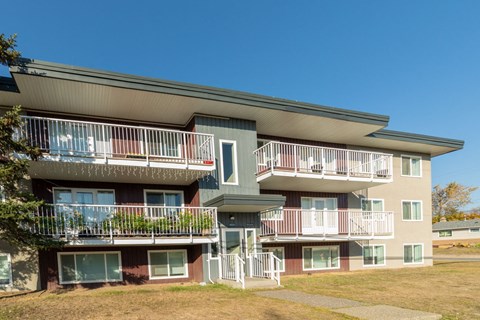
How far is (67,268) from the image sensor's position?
496 inches

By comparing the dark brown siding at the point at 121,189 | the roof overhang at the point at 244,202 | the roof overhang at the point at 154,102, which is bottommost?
the roof overhang at the point at 244,202

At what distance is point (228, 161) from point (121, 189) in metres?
4.82

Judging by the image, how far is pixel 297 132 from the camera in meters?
17.1

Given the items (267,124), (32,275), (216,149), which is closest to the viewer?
(32,275)

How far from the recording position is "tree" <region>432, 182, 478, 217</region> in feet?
201

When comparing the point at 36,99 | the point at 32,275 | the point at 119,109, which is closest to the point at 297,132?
the point at 119,109

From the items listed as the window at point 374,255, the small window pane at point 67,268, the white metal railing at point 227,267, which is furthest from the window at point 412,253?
the small window pane at point 67,268

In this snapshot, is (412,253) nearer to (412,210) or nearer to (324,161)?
(412,210)

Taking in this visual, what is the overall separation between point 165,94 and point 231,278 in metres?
7.66

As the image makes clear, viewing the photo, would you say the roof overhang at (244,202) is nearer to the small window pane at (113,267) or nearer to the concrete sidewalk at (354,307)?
the concrete sidewalk at (354,307)

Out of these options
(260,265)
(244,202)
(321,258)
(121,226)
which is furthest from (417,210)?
(121,226)

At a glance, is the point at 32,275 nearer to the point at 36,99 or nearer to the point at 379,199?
the point at 36,99

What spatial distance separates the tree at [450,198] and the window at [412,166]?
4915 centimetres

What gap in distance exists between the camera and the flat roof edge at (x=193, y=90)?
34.0 ft
